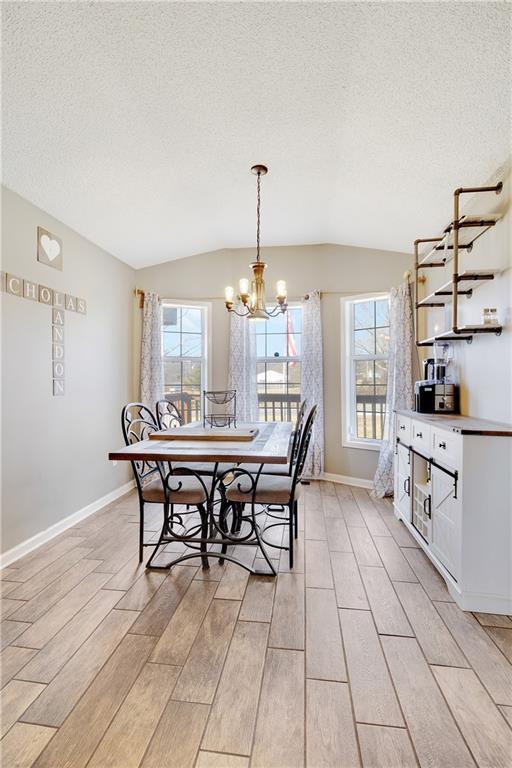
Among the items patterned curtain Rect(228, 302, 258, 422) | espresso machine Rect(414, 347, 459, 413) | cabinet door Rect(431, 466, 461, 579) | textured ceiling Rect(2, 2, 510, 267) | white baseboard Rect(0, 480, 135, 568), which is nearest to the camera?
textured ceiling Rect(2, 2, 510, 267)

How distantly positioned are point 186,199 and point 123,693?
3394mm

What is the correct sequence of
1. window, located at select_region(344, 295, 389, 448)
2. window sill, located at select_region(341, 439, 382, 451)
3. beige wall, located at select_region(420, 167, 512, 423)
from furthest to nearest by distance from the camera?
window, located at select_region(344, 295, 389, 448)
window sill, located at select_region(341, 439, 382, 451)
beige wall, located at select_region(420, 167, 512, 423)

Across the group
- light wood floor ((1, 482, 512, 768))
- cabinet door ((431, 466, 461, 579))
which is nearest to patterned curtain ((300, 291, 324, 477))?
light wood floor ((1, 482, 512, 768))

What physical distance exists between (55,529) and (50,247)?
229cm

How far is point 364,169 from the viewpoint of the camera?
9.12 ft

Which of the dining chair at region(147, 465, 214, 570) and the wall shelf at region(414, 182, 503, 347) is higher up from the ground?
the wall shelf at region(414, 182, 503, 347)

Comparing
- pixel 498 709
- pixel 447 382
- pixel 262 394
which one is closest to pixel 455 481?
pixel 498 709

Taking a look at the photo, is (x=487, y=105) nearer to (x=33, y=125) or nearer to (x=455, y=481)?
(x=455, y=481)

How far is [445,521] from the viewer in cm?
224

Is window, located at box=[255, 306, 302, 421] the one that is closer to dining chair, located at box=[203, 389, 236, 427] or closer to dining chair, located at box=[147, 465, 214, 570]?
dining chair, located at box=[203, 389, 236, 427]

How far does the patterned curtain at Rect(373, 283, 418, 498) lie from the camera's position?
155 inches

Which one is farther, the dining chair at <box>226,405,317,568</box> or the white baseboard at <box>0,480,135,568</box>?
the white baseboard at <box>0,480,135,568</box>

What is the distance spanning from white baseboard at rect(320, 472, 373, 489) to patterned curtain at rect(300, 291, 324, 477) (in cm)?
11

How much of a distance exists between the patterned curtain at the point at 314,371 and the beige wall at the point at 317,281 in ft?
0.33
